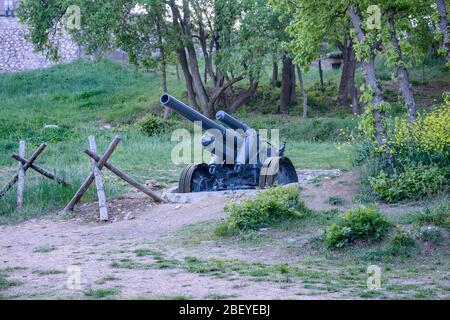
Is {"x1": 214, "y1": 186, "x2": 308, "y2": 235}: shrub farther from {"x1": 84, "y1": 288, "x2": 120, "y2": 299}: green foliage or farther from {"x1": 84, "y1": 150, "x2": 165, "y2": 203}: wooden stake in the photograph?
{"x1": 84, "y1": 288, "x2": 120, "y2": 299}: green foliage

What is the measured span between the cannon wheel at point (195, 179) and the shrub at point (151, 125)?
46.5 feet

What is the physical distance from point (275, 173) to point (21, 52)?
36.4 metres

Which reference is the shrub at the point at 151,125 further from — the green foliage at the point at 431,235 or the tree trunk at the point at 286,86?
the green foliage at the point at 431,235

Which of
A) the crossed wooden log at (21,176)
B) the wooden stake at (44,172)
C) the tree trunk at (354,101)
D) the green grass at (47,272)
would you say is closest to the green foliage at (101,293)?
the green grass at (47,272)

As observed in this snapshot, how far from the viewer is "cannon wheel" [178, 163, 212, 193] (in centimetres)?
1742

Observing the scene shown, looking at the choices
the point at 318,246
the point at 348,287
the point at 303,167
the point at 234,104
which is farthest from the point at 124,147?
the point at 348,287

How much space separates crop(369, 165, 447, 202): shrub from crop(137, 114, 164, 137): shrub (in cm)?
1751

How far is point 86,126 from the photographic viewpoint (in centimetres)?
3397

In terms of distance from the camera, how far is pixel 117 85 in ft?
147

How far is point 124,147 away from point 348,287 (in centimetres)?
1828

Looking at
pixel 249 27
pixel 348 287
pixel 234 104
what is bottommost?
pixel 348 287

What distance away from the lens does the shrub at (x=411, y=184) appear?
582 inches

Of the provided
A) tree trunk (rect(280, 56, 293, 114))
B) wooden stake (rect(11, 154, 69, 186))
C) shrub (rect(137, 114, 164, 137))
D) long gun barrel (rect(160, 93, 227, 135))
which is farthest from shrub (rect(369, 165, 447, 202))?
tree trunk (rect(280, 56, 293, 114))

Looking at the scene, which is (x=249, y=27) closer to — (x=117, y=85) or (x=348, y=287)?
(x=117, y=85)
